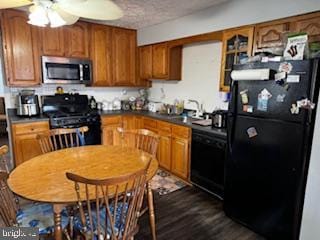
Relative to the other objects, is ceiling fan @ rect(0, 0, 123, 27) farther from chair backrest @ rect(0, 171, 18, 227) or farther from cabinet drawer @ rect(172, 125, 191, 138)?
cabinet drawer @ rect(172, 125, 191, 138)

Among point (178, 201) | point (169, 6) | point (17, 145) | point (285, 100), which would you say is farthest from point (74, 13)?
point (178, 201)

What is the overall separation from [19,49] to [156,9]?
201 centimetres

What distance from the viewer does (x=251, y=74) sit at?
77.9 inches

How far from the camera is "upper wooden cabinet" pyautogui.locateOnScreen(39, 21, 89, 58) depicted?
11.1ft

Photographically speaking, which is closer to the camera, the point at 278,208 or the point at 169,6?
the point at 278,208

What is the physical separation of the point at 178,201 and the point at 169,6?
243cm

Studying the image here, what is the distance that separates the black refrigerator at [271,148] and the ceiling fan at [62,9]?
4.27 feet

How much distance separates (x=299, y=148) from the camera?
1765mm

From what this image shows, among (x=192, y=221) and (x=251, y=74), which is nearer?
(x=251, y=74)

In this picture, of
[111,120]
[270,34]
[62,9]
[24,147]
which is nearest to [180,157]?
[111,120]

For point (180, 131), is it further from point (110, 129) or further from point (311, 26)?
point (311, 26)

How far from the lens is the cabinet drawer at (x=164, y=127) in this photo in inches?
132

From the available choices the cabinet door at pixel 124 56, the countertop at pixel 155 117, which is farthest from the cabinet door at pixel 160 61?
the countertop at pixel 155 117

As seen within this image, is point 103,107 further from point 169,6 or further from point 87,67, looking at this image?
point 169,6
